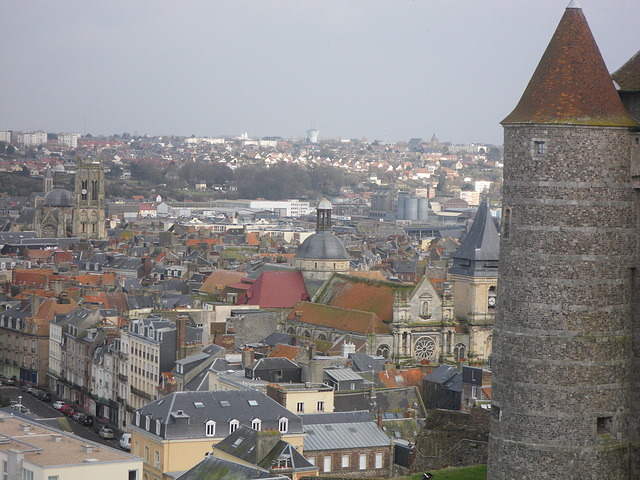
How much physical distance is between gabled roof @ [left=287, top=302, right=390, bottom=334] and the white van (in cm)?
1292

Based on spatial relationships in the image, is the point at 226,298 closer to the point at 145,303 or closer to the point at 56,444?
the point at 145,303

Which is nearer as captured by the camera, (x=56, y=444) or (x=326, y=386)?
(x=56, y=444)

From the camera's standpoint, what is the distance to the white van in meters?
46.7

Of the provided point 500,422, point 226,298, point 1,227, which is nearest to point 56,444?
point 500,422

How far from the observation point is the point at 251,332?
5812cm

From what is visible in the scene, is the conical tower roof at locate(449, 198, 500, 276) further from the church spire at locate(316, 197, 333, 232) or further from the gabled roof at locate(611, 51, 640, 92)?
the gabled roof at locate(611, 51, 640, 92)

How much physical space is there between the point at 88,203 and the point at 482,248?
80516 mm

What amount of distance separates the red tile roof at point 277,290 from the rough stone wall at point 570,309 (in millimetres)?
44197

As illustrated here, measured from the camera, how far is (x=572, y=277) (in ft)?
70.2

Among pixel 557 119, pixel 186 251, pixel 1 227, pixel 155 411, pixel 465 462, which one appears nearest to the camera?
pixel 557 119

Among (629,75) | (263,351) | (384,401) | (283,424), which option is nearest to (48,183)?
(263,351)

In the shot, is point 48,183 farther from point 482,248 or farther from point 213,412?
point 213,412

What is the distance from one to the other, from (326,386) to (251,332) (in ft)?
54.3

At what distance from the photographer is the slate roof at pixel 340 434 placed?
3712 cm
